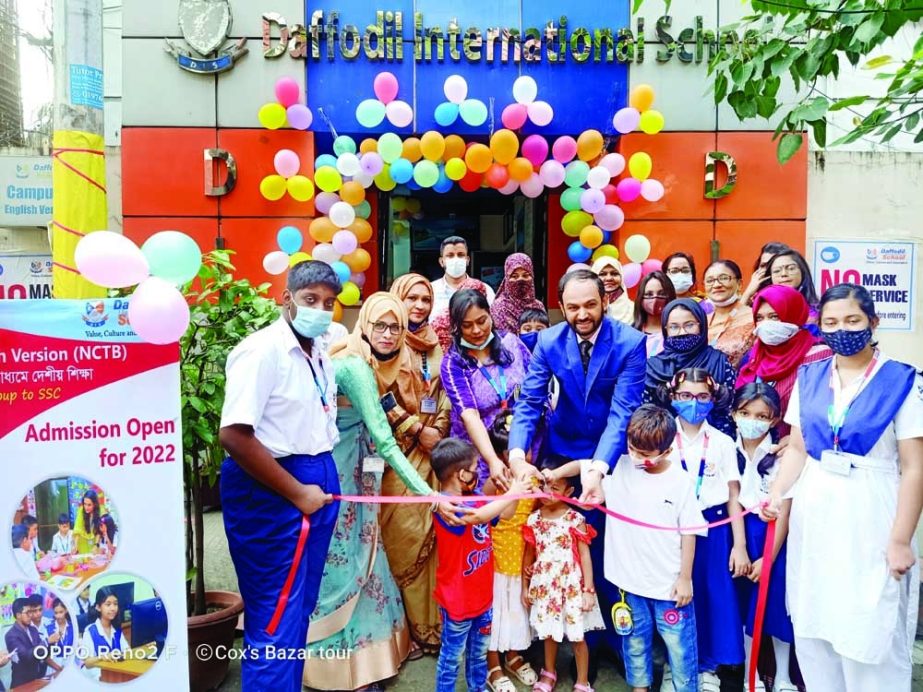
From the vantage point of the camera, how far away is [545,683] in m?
3.21

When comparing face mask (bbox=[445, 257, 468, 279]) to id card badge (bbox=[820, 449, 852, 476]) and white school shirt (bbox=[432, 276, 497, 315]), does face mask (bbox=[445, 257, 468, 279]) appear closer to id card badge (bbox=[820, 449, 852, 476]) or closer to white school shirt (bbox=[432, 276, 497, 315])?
white school shirt (bbox=[432, 276, 497, 315])

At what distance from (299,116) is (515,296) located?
123 inches

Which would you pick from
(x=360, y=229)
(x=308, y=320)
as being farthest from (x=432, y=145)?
(x=308, y=320)

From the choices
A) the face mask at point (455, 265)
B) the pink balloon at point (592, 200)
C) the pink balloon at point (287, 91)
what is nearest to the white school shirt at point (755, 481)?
the face mask at point (455, 265)

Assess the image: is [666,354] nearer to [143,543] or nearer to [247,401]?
[247,401]

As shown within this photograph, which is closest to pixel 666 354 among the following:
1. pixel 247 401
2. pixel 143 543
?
pixel 247 401

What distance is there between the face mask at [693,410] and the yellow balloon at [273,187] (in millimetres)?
4605

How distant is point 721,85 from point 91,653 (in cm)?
307

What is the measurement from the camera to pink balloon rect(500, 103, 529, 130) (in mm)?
6305

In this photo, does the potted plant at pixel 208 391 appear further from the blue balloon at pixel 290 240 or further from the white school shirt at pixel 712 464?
the blue balloon at pixel 290 240

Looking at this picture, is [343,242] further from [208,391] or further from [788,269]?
[788,269]

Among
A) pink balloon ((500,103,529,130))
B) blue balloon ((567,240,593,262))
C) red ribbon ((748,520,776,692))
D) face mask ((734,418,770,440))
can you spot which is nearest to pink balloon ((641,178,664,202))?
blue balloon ((567,240,593,262))

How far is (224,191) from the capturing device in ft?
21.9

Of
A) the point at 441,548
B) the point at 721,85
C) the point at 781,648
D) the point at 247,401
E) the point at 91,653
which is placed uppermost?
the point at 721,85
